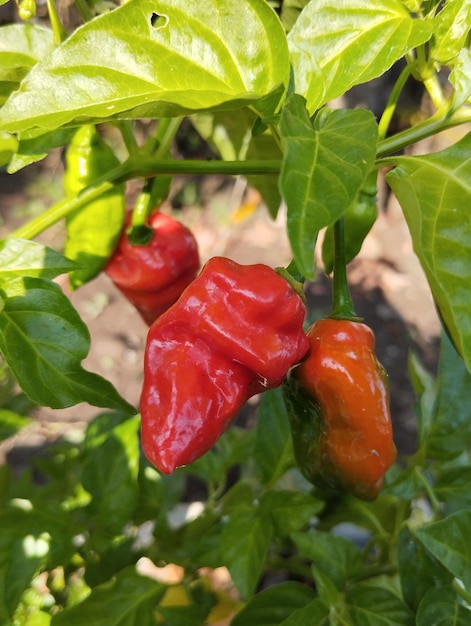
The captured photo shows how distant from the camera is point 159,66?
0.56 metres

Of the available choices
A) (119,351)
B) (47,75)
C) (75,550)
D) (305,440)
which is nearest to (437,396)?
(305,440)

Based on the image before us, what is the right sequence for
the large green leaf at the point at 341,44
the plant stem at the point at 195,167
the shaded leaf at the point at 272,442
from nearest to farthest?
the large green leaf at the point at 341,44
the plant stem at the point at 195,167
the shaded leaf at the point at 272,442

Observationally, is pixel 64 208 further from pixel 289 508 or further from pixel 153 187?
pixel 289 508

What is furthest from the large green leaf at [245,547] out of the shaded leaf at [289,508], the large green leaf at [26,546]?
the large green leaf at [26,546]


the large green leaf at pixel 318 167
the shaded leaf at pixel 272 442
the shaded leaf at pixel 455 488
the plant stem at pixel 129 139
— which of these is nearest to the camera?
the large green leaf at pixel 318 167

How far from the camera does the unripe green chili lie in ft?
3.18

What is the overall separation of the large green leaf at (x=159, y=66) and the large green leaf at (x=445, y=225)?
0.15 metres

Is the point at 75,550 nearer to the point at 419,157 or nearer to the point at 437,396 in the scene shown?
the point at 437,396

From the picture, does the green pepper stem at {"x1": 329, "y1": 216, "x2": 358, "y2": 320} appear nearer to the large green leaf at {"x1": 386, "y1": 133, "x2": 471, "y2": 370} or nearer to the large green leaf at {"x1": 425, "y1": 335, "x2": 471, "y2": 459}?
the large green leaf at {"x1": 386, "y1": 133, "x2": 471, "y2": 370}

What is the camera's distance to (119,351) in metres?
2.46

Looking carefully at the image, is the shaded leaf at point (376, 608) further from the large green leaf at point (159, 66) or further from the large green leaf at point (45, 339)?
the large green leaf at point (159, 66)

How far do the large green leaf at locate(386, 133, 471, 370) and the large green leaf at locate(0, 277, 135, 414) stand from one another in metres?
0.34

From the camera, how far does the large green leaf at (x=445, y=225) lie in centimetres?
56

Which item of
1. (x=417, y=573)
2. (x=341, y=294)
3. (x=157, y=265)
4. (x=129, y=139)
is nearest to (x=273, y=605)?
(x=417, y=573)
